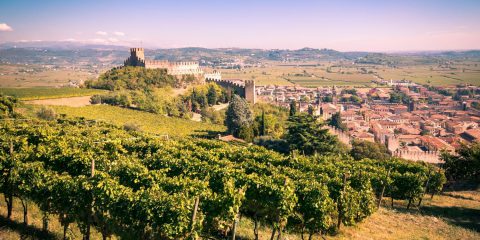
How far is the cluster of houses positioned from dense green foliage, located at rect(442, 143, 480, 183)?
22336mm

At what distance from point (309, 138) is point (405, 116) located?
84556 millimetres

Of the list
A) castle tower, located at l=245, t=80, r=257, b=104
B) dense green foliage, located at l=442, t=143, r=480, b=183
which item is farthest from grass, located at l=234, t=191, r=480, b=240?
castle tower, located at l=245, t=80, r=257, b=104

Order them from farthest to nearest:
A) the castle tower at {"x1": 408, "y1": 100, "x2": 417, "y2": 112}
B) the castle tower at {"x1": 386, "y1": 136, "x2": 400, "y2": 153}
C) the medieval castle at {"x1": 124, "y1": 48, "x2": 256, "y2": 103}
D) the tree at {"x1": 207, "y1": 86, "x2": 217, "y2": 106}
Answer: the castle tower at {"x1": 408, "y1": 100, "x2": 417, "y2": 112} < the medieval castle at {"x1": 124, "y1": 48, "x2": 256, "y2": 103} < the tree at {"x1": 207, "y1": 86, "x2": 217, "y2": 106} < the castle tower at {"x1": 386, "y1": 136, "x2": 400, "y2": 153}

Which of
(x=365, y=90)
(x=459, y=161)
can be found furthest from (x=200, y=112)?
(x=365, y=90)

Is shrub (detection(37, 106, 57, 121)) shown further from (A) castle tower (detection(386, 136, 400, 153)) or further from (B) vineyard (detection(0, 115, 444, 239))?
(A) castle tower (detection(386, 136, 400, 153))

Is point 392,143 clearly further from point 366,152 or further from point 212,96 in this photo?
point 212,96

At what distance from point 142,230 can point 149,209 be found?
0.95 meters

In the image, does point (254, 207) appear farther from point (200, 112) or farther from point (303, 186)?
point (200, 112)

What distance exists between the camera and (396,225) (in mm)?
15711

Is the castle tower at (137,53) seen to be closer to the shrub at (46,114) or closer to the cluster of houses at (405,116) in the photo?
the cluster of houses at (405,116)

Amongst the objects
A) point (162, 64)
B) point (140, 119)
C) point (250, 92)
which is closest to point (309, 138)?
point (140, 119)

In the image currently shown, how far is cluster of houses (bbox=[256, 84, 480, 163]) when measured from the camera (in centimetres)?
6512

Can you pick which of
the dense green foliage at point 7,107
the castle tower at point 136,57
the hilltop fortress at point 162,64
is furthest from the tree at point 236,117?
the castle tower at point 136,57

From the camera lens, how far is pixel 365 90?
16188 centimetres
